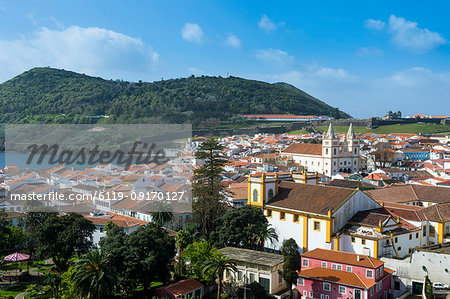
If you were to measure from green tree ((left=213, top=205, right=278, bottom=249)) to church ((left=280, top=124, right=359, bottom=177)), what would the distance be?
30491 millimetres

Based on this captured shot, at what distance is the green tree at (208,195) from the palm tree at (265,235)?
383 centimetres

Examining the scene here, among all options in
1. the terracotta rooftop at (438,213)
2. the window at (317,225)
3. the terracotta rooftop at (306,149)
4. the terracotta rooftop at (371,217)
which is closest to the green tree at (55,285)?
the window at (317,225)

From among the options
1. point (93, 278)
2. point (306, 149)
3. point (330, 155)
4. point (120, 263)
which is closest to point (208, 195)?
point (120, 263)

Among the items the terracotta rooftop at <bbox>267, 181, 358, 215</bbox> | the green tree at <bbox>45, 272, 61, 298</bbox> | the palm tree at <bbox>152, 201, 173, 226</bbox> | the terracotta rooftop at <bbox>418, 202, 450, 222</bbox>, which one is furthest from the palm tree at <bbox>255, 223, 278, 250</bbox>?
the green tree at <bbox>45, 272, 61, 298</bbox>

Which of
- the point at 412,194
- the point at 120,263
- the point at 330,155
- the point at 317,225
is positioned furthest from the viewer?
the point at 330,155

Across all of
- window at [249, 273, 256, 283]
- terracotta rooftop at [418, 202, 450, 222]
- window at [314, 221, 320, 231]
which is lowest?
window at [249, 273, 256, 283]

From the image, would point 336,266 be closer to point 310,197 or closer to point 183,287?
point 310,197

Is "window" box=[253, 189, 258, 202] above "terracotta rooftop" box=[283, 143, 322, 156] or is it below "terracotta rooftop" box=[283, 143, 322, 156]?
below

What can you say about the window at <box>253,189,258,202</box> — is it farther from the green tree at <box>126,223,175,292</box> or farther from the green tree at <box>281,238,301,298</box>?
the green tree at <box>126,223,175,292</box>

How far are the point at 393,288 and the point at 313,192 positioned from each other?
21.4ft

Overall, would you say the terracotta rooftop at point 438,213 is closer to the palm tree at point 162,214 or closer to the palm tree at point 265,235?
the palm tree at point 265,235

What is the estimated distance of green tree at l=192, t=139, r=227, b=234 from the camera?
25.8 meters

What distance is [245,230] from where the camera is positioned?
71.7 ft

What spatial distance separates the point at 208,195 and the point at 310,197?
648cm
